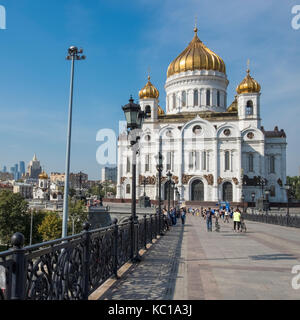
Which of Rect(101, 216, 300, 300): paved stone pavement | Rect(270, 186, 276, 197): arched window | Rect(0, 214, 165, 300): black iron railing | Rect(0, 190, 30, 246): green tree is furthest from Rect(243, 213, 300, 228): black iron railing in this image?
Rect(0, 190, 30, 246): green tree

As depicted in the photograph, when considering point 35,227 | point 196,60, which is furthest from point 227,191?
point 35,227

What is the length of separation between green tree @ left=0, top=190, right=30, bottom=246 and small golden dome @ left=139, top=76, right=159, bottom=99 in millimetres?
26966

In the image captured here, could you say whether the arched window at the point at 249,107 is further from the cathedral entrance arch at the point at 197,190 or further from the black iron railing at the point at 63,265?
the black iron railing at the point at 63,265

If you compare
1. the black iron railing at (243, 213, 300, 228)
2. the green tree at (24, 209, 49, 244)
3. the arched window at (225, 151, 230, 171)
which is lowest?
the green tree at (24, 209, 49, 244)

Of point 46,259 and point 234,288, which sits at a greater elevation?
point 46,259

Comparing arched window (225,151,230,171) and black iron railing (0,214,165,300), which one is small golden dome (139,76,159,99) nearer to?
arched window (225,151,230,171)

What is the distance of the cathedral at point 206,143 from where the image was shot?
4788 centimetres

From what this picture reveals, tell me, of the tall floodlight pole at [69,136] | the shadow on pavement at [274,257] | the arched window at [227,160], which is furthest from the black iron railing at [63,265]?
the arched window at [227,160]

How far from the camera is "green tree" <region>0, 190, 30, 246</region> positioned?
41.5 meters

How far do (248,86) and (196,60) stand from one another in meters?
10.3

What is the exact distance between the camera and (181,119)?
52.6 m
